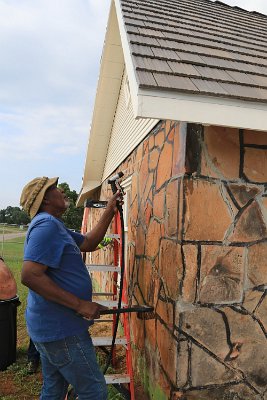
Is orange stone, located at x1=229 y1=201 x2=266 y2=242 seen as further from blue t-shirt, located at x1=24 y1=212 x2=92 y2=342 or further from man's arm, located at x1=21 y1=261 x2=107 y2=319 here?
man's arm, located at x1=21 y1=261 x2=107 y2=319

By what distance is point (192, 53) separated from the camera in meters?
3.12

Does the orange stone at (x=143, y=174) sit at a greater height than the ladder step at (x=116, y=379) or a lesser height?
greater

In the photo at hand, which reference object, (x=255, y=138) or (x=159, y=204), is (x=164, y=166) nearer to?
(x=159, y=204)

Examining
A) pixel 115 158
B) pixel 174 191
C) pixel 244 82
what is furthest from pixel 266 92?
pixel 115 158

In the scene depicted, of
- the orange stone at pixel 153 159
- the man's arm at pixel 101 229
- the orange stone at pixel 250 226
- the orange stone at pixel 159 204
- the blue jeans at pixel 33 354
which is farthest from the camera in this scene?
the blue jeans at pixel 33 354

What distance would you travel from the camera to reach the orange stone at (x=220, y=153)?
9.84ft

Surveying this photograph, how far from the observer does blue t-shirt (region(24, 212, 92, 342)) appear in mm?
2391

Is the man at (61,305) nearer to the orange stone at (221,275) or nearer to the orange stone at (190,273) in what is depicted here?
the orange stone at (190,273)

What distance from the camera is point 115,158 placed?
7.86 meters

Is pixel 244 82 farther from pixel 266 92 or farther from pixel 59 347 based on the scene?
pixel 59 347

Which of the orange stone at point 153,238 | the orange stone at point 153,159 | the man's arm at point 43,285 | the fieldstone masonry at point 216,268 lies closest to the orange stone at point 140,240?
the orange stone at point 153,238

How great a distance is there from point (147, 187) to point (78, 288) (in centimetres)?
192

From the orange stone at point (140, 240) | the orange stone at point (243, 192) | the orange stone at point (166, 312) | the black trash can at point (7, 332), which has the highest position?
the orange stone at point (243, 192)

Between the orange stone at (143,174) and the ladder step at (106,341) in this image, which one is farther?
the orange stone at (143,174)
